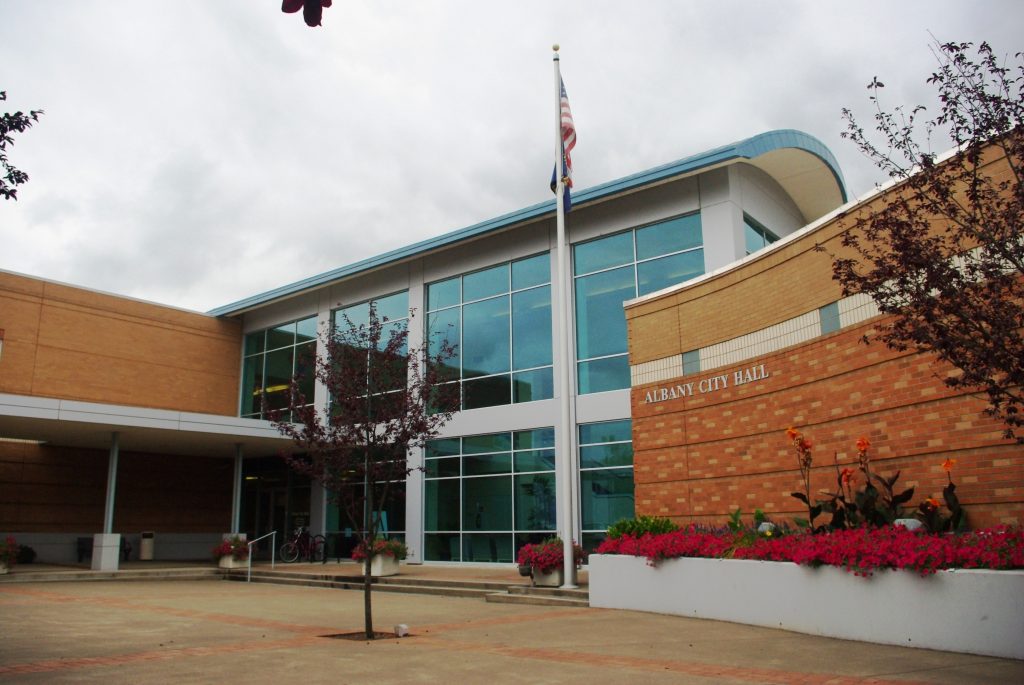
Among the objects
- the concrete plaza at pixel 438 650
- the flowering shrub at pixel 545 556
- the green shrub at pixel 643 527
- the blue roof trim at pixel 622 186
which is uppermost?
the blue roof trim at pixel 622 186

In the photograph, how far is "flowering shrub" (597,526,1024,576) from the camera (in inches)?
320

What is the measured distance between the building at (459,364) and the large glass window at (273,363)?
79 millimetres

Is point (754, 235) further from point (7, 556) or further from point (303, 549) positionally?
point (7, 556)

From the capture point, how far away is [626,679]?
6.78 m

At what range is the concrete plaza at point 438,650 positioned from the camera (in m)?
6.96

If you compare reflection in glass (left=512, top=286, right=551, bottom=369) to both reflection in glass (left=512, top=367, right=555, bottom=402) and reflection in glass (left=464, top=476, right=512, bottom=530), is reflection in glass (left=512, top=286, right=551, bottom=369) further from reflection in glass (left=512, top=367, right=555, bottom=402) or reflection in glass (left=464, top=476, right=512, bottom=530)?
reflection in glass (left=464, top=476, right=512, bottom=530)

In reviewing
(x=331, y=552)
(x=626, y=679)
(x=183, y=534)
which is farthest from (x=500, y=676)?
(x=183, y=534)

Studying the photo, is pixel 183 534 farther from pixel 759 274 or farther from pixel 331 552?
pixel 759 274

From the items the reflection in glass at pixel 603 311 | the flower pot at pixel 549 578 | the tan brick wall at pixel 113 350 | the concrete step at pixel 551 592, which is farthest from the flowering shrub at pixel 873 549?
the tan brick wall at pixel 113 350

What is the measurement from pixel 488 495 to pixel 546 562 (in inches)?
282

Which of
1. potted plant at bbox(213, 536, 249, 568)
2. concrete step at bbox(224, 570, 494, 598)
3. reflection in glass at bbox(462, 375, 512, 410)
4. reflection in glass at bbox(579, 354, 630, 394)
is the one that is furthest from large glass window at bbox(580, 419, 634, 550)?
potted plant at bbox(213, 536, 249, 568)

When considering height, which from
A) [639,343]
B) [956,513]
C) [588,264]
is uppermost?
[588,264]

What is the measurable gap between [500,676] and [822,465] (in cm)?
674

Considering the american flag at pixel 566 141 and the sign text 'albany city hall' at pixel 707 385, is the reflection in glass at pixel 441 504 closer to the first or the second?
the sign text 'albany city hall' at pixel 707 385
